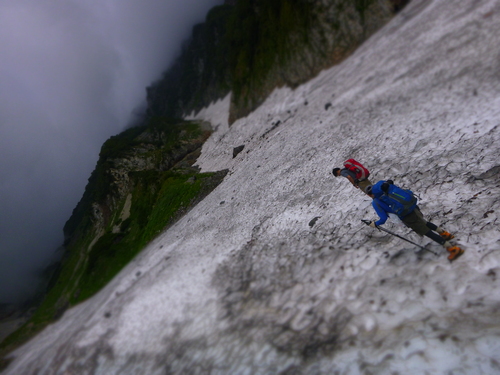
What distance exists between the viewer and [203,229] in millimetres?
19016

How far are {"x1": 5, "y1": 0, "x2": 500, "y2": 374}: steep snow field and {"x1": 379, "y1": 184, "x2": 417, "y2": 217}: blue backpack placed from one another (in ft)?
4.98

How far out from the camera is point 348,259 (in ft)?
28.3

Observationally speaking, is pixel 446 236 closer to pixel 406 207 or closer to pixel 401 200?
pixel 406 207

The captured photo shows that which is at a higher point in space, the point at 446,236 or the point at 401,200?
the point at 401,200

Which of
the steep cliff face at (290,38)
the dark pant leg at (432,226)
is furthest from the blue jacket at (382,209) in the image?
the steep cliff face at (290,38)

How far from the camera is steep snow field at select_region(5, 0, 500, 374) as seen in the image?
19.5ft

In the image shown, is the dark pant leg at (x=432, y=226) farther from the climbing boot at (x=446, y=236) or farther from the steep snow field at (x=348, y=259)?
the steep snow field at (x=348, y=259)

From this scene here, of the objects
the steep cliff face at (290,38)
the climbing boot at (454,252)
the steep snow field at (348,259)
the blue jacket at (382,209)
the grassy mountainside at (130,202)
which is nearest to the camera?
the steep snow field at (348,259)

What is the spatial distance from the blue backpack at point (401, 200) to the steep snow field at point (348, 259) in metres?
1.52

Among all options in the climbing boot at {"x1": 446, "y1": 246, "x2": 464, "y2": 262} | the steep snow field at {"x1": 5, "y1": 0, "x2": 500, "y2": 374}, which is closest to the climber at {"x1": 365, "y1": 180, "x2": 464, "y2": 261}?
the climbing boot at {"x1": 446, "y1": 246, "x2": 464, "y2": 262}

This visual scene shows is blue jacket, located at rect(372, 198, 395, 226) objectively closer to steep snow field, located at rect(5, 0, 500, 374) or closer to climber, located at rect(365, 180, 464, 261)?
climber, located at rect(365, 180, 464, 261)

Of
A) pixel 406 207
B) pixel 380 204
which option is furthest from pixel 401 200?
pixel 380 204

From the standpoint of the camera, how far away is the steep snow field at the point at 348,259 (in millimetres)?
5957

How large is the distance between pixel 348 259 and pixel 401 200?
110 inches
